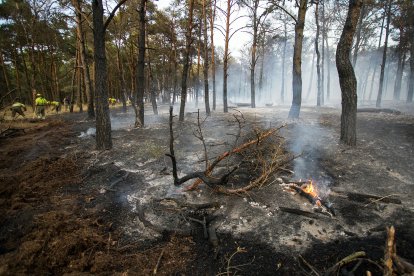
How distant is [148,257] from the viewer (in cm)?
373

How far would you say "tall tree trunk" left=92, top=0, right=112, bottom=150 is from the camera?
7633mm

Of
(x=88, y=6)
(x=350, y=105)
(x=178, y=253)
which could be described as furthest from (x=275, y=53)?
(x=178, y=253)

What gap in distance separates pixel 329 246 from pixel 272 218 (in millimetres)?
1092

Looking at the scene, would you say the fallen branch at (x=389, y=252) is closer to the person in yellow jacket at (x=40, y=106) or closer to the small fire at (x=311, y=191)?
the small fire at (x=311, y=191)

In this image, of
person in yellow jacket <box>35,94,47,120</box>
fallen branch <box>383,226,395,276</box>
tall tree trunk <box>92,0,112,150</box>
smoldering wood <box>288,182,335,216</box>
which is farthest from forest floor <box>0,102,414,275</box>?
person in yellow jacket <box>35,94,47,120</box>

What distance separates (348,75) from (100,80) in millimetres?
8135

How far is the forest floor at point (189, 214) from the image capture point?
11.8 feet

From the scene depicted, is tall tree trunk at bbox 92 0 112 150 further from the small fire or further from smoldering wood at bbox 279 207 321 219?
the small fire

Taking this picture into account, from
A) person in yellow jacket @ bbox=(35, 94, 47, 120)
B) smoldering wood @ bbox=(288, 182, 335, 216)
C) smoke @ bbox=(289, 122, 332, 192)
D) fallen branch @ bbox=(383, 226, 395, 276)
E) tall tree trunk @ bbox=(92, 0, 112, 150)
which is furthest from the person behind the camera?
person in yellow jacket @ bbox=(35, 94, 47, 120)

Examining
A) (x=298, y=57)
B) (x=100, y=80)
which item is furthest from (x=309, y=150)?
(x=100, y=80)

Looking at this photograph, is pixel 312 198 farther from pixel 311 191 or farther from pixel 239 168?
pixel 239 168

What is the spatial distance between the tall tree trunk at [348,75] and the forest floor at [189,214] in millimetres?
736

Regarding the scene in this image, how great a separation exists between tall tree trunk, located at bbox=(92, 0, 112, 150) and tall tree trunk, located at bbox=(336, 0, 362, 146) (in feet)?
25.4

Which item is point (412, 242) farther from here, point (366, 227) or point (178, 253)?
point (178, 253)
